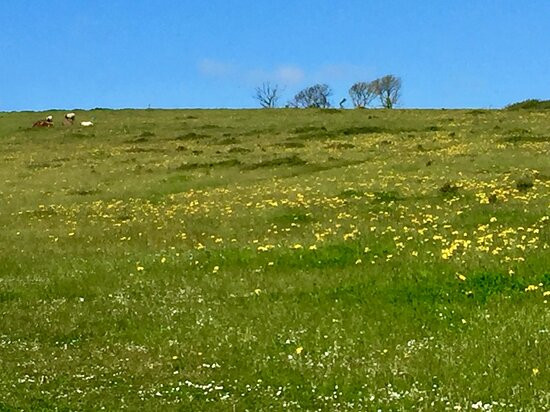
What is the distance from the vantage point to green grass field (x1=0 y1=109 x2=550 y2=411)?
413 inches

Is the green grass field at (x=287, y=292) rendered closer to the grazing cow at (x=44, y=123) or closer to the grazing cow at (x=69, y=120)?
the grazing cow at (x=44, y=123)

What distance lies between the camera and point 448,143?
49531 millimetres

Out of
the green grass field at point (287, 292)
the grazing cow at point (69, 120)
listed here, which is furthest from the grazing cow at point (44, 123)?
the green grass field at point (287, 292)

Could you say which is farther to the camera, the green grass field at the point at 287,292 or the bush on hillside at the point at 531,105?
the bush on hillside at the point at 531,105

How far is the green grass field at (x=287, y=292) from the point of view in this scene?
10492mm

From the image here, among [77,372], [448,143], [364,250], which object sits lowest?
[77,372]

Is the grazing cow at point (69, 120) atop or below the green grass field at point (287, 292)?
atop

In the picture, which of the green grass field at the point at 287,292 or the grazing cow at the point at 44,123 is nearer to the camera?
the green grass field at the point at 287,292

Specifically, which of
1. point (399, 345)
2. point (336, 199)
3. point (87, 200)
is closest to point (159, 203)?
point (87, 200)

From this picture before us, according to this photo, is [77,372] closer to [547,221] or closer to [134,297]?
[134,297]

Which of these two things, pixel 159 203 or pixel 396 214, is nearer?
pixel 396 214

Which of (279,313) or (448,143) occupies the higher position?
(448,143)

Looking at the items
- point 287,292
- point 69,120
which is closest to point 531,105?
point 69,120

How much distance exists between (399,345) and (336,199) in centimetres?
1719
